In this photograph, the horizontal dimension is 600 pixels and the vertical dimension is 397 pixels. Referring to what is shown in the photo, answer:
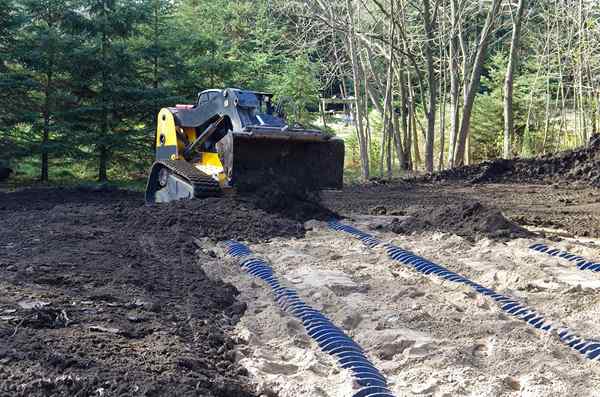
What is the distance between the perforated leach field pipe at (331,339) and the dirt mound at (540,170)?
8537 mm

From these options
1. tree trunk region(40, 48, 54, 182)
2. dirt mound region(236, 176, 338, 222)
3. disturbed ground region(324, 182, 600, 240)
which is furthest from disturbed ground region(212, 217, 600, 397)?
tree trunk region(40, 48, 54, 182)

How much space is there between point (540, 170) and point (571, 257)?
7719 millimetres

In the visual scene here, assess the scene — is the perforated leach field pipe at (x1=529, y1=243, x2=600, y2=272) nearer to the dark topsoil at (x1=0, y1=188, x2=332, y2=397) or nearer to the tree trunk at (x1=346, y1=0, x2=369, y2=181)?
the dark topsoil at (x1=0, y1=188, x2=332, y2=397)

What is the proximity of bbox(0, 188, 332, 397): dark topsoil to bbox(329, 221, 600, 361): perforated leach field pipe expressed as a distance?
1.40 m

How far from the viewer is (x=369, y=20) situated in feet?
59.9

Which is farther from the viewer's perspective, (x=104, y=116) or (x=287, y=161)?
(x=104, y=116)

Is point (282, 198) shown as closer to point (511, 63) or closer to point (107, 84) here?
point (511, 63)

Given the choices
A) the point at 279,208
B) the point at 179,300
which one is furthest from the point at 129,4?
the point at 179,300

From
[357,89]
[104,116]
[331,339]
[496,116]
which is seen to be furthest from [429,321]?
[496,116]

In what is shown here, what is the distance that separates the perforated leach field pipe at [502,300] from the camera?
4207 millimetres

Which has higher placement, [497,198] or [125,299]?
[497,198]

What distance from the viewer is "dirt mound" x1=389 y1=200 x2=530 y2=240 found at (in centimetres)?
755

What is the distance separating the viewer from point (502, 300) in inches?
205

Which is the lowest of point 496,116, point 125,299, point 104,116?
point 125,299
